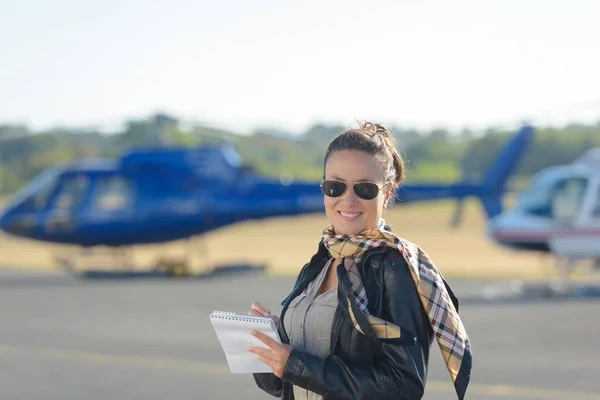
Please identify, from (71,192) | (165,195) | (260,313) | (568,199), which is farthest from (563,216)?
(260,313)

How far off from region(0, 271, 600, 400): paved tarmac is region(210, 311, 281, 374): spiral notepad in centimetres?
636

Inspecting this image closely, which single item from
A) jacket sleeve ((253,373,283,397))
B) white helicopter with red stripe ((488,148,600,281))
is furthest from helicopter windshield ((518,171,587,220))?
jacket sleeve ((253,373,283,397))

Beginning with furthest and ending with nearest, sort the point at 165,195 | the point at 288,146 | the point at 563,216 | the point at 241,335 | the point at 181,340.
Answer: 1. the point at 288,146
2. the point at 165,195
3. the point at 563,216
4. the point at 181,340
5. the point at 241,335

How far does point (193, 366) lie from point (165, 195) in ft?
45.1

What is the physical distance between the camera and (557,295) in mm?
19781

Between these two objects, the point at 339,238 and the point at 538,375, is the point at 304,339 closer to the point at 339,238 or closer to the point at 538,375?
the point at 339,238

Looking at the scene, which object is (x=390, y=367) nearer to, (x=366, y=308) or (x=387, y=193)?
(x=366, y=308)

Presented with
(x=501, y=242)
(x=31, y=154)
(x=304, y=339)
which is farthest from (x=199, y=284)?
(x=31, y=154)

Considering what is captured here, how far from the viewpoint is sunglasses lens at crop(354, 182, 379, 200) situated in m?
2.86

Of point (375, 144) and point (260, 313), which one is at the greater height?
point (375, 144)

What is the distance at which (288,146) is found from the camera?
93.5 feet

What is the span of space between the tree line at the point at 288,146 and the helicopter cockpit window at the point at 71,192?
2170mm

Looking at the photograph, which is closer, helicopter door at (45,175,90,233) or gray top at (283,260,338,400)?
gray top at (283,260,338,400)

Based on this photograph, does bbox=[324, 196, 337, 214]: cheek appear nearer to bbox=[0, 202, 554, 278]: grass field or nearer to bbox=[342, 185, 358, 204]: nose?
bbox=[342, 185, 358, 204]: nose
